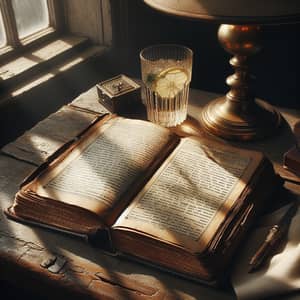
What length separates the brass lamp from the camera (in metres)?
0.97

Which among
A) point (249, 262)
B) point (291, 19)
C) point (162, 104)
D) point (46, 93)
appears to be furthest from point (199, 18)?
point (46, 93)

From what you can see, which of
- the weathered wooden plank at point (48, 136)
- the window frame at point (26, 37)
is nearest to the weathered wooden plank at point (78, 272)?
the weathered wooden plank at point (48, 136)

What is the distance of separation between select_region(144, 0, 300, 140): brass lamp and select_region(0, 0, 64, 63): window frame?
2.14 ft

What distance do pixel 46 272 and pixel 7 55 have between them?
0.92 metres

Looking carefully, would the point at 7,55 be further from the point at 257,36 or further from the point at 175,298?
the point at 175,298

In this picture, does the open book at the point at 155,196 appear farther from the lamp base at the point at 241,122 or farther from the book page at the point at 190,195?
the lamp base at the point at 241,122

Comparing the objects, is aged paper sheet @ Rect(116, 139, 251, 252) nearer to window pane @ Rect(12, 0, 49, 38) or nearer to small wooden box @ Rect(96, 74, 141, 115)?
small wooden box @ Rect(96, 74, 141, 115)

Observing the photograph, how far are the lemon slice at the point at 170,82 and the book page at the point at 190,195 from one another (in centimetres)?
20

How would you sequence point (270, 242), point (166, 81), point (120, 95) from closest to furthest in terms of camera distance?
point (270, 242) → point (166, 81) → point (120, 95)

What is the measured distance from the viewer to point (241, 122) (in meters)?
1.29

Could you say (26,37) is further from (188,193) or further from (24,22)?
(188,193)

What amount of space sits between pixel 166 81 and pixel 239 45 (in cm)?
21

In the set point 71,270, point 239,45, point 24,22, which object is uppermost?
point 239,45

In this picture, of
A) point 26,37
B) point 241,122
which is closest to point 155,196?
point 241,122
